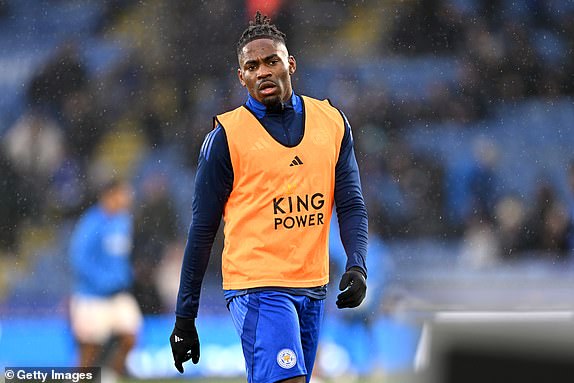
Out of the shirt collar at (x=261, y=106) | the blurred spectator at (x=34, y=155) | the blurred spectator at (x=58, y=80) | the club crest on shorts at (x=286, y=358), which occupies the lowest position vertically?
the club crest on shorts at (x=286, y=358)

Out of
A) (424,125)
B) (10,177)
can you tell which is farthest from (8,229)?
(424,125)

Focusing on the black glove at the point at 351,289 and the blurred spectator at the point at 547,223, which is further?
the blurred spectator at the point at 547,223

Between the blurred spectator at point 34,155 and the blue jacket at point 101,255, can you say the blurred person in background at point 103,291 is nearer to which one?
the blue jacket at point 101,255

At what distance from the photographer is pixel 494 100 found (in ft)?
25.0

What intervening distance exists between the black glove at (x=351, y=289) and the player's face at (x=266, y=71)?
0.67m

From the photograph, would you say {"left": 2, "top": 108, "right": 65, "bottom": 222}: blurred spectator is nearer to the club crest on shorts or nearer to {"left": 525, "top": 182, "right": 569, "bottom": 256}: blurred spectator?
{"left": 525, "top": 182, "right": 569, "bottom": 256}: blurred spectator

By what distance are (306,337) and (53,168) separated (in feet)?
15.5

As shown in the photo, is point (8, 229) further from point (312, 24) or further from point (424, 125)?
A: point (424, 125)

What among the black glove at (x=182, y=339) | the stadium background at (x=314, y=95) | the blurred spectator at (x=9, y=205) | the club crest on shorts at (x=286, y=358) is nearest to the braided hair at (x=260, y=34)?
the black glove at (x=182, y=339)

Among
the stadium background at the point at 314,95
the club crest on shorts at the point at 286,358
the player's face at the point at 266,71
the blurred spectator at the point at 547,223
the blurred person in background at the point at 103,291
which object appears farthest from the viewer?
the blurred spectator at the point at 547,223

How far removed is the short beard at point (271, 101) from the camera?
10.8 feet

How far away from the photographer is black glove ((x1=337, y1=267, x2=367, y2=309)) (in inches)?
118

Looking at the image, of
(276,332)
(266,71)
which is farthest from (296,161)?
(276,332)

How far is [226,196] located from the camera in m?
3.25
